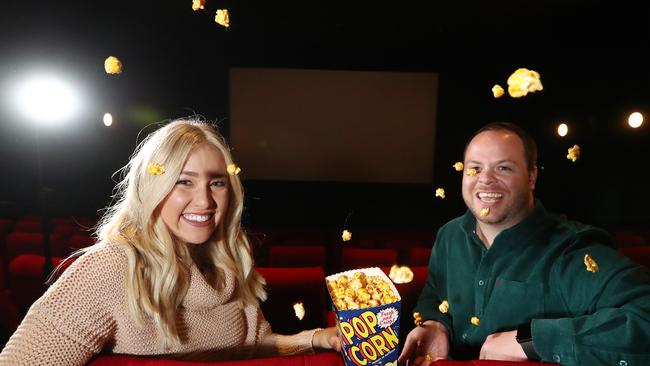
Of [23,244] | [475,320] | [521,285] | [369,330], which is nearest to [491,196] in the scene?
[521,285]

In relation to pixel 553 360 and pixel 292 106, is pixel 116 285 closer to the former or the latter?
pixel 553 360

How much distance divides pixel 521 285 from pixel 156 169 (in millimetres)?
1251

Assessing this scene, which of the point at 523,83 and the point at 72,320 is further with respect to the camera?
the point at 523,83

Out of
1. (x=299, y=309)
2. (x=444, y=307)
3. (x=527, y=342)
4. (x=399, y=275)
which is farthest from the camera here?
(x=299, y=309)

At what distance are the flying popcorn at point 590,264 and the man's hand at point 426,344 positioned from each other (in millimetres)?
537

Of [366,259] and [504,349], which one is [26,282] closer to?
[366,259]

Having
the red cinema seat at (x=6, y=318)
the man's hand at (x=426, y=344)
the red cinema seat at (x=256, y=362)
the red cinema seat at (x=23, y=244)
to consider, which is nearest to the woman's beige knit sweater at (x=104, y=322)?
the red cinema seat at (x=256, y=362)

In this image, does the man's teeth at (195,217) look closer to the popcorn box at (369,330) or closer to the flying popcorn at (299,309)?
the popcorn box at (369,330)

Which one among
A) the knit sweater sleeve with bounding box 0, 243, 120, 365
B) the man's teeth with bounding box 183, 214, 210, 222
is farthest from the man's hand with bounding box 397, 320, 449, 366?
the knit sweater sleeve with bounding box 0, 243, 120, 365

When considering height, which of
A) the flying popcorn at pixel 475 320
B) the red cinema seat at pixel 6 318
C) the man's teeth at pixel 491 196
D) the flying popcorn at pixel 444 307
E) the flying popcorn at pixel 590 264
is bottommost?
the red cinema seat at pixel 6 318

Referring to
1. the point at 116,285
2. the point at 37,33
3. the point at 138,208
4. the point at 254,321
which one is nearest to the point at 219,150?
the point at 138,208

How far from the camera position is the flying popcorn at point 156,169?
1.19 m

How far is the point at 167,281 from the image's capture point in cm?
117

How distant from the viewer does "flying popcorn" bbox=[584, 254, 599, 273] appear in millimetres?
1231
